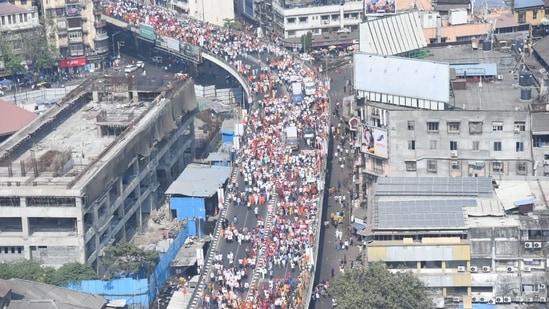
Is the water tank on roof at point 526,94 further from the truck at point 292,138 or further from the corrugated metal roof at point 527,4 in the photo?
the corrugated metal roof at point 527,4

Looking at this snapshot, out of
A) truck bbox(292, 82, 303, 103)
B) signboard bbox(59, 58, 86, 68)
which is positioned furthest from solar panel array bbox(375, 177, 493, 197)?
signboard bbox(59, 58, 86, 68)

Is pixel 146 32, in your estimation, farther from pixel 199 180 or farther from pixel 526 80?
pixel 526 80

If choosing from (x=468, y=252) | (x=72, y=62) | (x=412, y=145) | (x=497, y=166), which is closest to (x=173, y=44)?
(x=72, y=62)

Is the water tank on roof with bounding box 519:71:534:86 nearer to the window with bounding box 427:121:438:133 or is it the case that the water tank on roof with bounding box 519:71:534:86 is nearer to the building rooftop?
the building rooftop

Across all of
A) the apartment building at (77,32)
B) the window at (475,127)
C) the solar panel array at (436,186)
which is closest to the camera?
the solar panel array at (436,186)

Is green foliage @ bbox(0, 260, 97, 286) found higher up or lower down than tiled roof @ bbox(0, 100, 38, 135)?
lower down

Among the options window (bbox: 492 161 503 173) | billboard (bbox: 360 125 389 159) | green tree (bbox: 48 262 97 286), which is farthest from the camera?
billboard (bbox: 360 125 389 159)

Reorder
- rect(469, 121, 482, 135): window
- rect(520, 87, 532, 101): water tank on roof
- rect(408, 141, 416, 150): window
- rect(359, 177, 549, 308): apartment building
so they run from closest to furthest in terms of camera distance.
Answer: rect(359, 177, 549, 308): apartment building
rect(469, 121, 482, 135): window
rect(408, 141, 416, 150): window
rect(520, 87, 532, 101): water tank on roof

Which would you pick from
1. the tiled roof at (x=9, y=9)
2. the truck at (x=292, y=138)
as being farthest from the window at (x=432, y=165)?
the tiled roof at (x=9, y=9)
